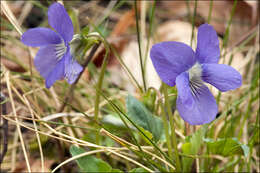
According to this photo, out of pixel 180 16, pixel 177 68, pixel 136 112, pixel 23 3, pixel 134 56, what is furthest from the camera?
pixel 180 16

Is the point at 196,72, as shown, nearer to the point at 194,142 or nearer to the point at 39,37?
the point at 194,142

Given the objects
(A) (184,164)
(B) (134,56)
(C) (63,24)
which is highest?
Result: (C) (63,24)

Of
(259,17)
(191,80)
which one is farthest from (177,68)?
(259,17)

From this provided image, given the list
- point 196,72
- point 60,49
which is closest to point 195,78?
point 196,72

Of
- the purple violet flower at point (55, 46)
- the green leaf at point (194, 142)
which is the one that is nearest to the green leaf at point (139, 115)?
the green leaf at point (194, 142)

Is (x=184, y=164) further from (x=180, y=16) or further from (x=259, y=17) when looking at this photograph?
(x=180, y=16)

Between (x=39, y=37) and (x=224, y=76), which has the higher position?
(x=39, y=37)


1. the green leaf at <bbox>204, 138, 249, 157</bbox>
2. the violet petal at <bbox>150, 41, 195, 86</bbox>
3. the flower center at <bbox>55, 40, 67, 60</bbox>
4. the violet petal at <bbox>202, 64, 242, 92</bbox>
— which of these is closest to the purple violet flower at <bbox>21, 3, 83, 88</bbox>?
the flower center at <bbox>55, 40, 67, 60</bbox>
